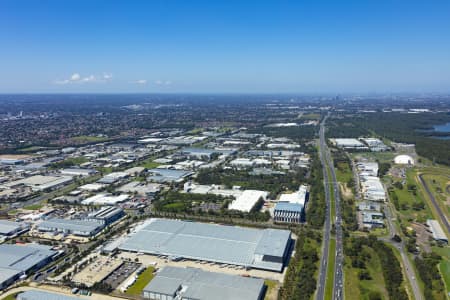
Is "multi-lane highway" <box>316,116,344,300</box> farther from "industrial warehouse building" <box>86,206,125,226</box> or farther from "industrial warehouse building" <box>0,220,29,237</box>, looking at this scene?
"industrial warehouse building" <box>0,220,29,237</box>

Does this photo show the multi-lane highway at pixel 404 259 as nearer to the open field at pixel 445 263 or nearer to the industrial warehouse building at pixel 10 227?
the open field at pixel 445 263

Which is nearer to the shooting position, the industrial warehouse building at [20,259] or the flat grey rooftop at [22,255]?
the industrial warehouse building at [20,259]

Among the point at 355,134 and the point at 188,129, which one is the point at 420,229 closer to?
the point at 355,134

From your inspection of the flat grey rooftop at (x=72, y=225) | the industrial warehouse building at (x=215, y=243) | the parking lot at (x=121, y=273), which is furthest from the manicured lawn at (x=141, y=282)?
the flat grey rooftop at (x=72, y=225)

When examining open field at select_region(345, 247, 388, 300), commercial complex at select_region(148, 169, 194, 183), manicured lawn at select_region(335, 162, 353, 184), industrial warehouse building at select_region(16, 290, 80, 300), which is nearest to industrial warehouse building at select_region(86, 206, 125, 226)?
industrial warehouse building at select_region(16, 290, 80, 300)

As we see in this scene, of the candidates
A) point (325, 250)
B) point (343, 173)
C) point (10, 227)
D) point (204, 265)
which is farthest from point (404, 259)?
point (10, 227)

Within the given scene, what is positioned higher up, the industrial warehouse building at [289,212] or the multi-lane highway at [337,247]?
the industrial warehouse building at [289,212]
